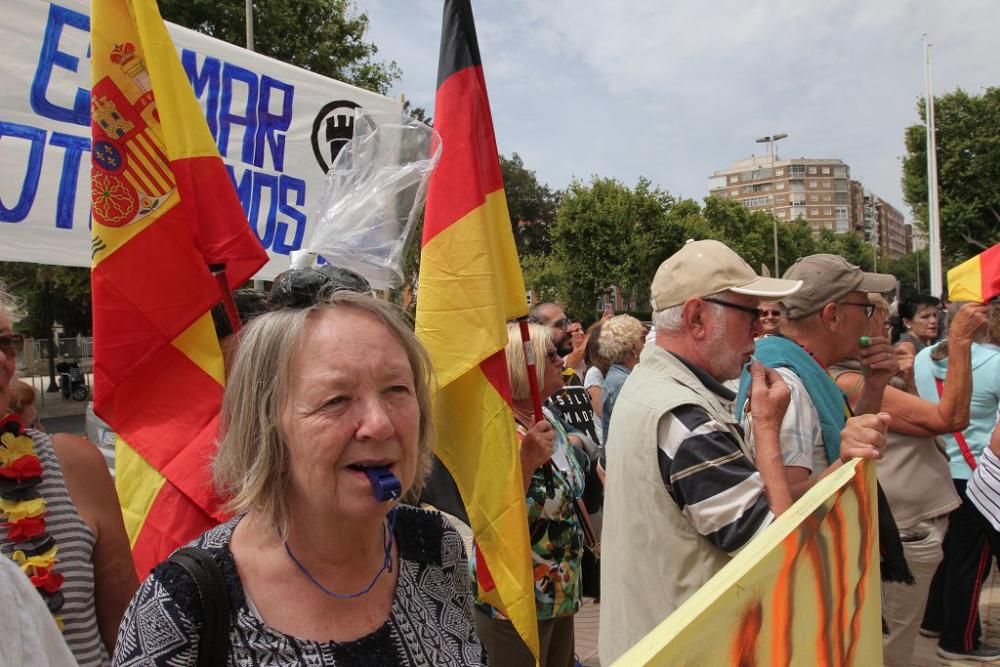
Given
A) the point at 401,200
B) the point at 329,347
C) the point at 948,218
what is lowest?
the point at 329,347

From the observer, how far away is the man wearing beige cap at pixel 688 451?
2.07 meters

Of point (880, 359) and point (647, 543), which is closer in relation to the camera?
point (647, 543)

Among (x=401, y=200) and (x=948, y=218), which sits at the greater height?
(x=948, y=218)

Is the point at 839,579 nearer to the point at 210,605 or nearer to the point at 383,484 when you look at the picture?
the point at 383,484

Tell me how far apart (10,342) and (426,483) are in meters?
1.31

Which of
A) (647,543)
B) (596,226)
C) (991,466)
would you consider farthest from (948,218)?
(647,543)

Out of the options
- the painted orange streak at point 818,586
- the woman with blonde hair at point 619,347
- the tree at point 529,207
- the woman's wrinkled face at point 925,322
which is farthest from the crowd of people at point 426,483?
the tree at point 529,207

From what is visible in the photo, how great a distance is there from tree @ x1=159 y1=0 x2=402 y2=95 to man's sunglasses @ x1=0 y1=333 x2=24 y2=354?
16.4 metres

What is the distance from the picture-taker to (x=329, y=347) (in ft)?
4.47

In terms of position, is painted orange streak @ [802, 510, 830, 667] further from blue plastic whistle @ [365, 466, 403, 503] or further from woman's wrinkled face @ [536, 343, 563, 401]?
woman's wrinkled face @ [536, 343, 563, 401]

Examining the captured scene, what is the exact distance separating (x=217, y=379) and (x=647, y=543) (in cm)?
138

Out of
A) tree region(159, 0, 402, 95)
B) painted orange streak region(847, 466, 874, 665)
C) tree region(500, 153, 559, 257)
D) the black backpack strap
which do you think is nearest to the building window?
tree region(500, 153, 559, 257)

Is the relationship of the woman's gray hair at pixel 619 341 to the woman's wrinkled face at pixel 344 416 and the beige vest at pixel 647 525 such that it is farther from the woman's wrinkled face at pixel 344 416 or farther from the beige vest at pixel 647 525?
the woman's wrinkled face at pixel 344 416

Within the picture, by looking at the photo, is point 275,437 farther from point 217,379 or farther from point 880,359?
point 880,359
